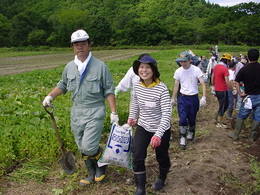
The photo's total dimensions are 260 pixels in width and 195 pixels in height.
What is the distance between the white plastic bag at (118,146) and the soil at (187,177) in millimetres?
455

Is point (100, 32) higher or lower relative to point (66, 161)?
higher

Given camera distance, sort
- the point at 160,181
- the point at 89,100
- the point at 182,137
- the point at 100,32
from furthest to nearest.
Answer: the point at 100,32
the point at 182,137
the point at 160,181
the point at 89,100

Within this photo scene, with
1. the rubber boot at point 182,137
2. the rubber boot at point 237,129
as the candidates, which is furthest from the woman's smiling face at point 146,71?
the rubber boot at point 237,129

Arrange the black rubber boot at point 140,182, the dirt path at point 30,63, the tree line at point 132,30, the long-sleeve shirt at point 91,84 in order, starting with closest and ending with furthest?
the black rubber boot at point 140,182
the long-sleeve shirt at point 91,84
the dirt path at point 30,63
the tree line at point 132,30

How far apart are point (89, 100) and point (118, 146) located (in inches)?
27.9

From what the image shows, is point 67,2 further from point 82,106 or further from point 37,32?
point 82,106

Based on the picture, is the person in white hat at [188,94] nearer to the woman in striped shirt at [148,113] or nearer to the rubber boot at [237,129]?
the rubber boot at [237,129]

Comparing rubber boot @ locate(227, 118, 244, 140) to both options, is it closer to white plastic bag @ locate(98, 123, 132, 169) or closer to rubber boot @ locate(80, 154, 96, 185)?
white plastic bag @ locate(98, 123, 132, 169)

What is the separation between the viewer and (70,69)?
11.2 ft

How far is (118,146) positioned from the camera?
3314mm

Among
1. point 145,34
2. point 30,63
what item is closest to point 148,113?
point 30,63

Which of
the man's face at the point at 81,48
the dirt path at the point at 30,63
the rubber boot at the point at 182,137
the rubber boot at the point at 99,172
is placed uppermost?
the man's face at the point at 81,48

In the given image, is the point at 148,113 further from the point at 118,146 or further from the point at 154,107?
the point at 118,146

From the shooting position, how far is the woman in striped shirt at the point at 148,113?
310 centimetres
